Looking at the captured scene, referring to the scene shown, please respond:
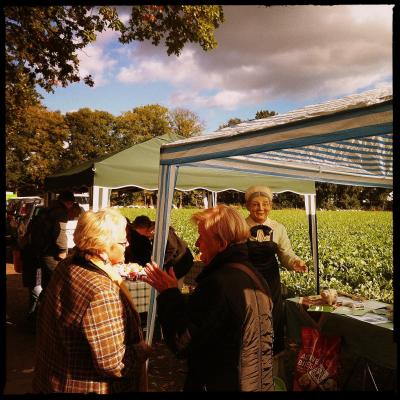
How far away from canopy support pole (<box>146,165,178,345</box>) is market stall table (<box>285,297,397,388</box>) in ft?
5.18

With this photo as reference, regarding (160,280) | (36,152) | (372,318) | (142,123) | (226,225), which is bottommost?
(372,318)

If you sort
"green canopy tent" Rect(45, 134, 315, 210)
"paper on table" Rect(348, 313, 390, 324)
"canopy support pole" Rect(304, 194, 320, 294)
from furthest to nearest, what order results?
"canopy support pole" Rect(304, 194, 320, 294)
"green canopy tent" Rect(45, 134, 315, 210)
"paper on table" Rect(348, 313, 390, 324)

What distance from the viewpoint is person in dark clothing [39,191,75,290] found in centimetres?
524

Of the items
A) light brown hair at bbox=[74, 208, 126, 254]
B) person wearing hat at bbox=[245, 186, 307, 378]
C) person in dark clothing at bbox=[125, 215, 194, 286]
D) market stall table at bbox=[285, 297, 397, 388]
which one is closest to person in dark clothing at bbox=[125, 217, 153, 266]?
person in dark clothing at bbox=[125, 215, 194, 286]

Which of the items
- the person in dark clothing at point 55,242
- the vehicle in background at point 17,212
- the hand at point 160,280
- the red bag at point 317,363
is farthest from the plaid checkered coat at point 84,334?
the vehicle in background at point 17,212

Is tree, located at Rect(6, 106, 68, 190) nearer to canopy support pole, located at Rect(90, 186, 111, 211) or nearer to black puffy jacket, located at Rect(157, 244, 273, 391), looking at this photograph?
canopy support pole, located at Rect(90, 186, 111, 211)

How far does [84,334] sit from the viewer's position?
1.74 m

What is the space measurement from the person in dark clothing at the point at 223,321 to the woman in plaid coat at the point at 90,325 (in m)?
0.22

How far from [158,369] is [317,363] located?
6.91ft

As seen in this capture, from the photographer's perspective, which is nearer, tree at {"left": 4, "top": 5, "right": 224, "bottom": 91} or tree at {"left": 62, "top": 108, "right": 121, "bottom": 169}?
tree at {"left": 4, "top": 5, "right": 224, "bottom": 91}

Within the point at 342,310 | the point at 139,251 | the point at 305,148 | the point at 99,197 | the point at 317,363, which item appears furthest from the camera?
the point at 99,197

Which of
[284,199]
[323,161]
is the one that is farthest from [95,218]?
[284,199]

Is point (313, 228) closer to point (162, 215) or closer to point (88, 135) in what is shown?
point (162, 215)

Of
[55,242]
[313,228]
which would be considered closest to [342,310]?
Answer: [313,228]
